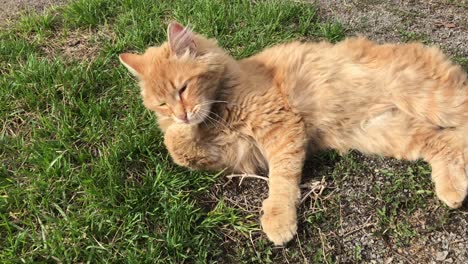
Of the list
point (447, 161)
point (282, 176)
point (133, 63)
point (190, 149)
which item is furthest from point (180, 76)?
point (447, 161)

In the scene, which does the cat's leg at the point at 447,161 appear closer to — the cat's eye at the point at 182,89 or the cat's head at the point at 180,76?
the cat's head at the point at 180,76

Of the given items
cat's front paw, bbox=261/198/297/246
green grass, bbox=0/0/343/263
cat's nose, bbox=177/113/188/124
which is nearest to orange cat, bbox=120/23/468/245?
cat's nose, bbox=177/113/188/124

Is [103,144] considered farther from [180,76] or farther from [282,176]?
[282,176]

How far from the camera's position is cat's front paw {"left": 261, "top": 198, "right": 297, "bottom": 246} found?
2658 mm

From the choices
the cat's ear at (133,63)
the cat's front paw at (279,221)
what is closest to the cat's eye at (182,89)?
the cat's ear at (133,63)

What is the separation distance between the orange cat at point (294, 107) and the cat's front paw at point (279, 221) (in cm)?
13

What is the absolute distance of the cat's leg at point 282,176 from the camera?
8.81 feet

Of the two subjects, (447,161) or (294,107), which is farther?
(294,107)

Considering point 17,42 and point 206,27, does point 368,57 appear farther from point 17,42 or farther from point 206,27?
point 17,42

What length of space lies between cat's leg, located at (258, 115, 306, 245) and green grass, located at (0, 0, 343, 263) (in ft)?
0.40

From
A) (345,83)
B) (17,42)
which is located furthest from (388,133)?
(17,42)

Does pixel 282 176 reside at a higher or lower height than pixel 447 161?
lower

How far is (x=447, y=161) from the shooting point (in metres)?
2.89

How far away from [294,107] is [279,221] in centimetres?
83
